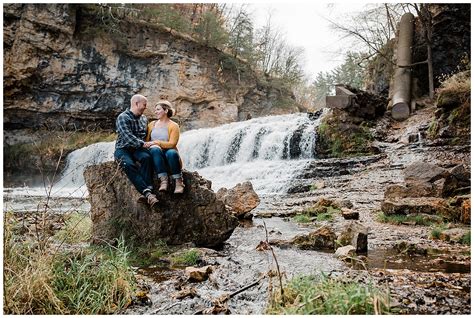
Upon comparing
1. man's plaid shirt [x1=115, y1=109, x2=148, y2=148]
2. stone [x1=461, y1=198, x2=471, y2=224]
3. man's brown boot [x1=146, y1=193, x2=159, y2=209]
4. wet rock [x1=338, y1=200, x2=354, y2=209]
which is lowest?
wet rock [x1=338, y1=200, x2=354, y2=209]

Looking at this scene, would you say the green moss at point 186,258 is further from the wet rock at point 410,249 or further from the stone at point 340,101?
the stone at point 340,101

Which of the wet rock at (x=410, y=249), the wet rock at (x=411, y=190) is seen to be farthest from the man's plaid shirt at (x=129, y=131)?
the wet rock at (x=411, y=190)

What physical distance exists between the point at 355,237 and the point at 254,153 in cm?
962

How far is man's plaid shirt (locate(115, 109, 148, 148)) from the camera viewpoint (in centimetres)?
419

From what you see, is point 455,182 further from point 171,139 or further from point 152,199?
point 152,199

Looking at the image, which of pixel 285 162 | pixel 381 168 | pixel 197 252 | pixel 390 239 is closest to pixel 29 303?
pixel 197 252

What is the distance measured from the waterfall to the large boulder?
18.1 feet

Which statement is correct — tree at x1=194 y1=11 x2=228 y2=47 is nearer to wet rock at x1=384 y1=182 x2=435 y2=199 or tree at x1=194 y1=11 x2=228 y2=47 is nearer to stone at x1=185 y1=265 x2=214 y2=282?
wet rock at x1=384 y1=182 x2=435 y2=199

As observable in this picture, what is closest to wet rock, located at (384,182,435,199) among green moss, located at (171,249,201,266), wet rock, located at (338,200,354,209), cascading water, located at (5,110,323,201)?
wet rock, located at (338,200,354,209)

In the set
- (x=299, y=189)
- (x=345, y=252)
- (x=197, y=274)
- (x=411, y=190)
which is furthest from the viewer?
(x=299, y=189)

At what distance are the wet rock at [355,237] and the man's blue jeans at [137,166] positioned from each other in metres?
2.32

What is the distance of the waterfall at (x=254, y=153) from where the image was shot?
1114cm

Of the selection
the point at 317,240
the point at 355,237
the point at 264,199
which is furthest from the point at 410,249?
the point at 264,199

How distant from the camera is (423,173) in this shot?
7.10 meters
